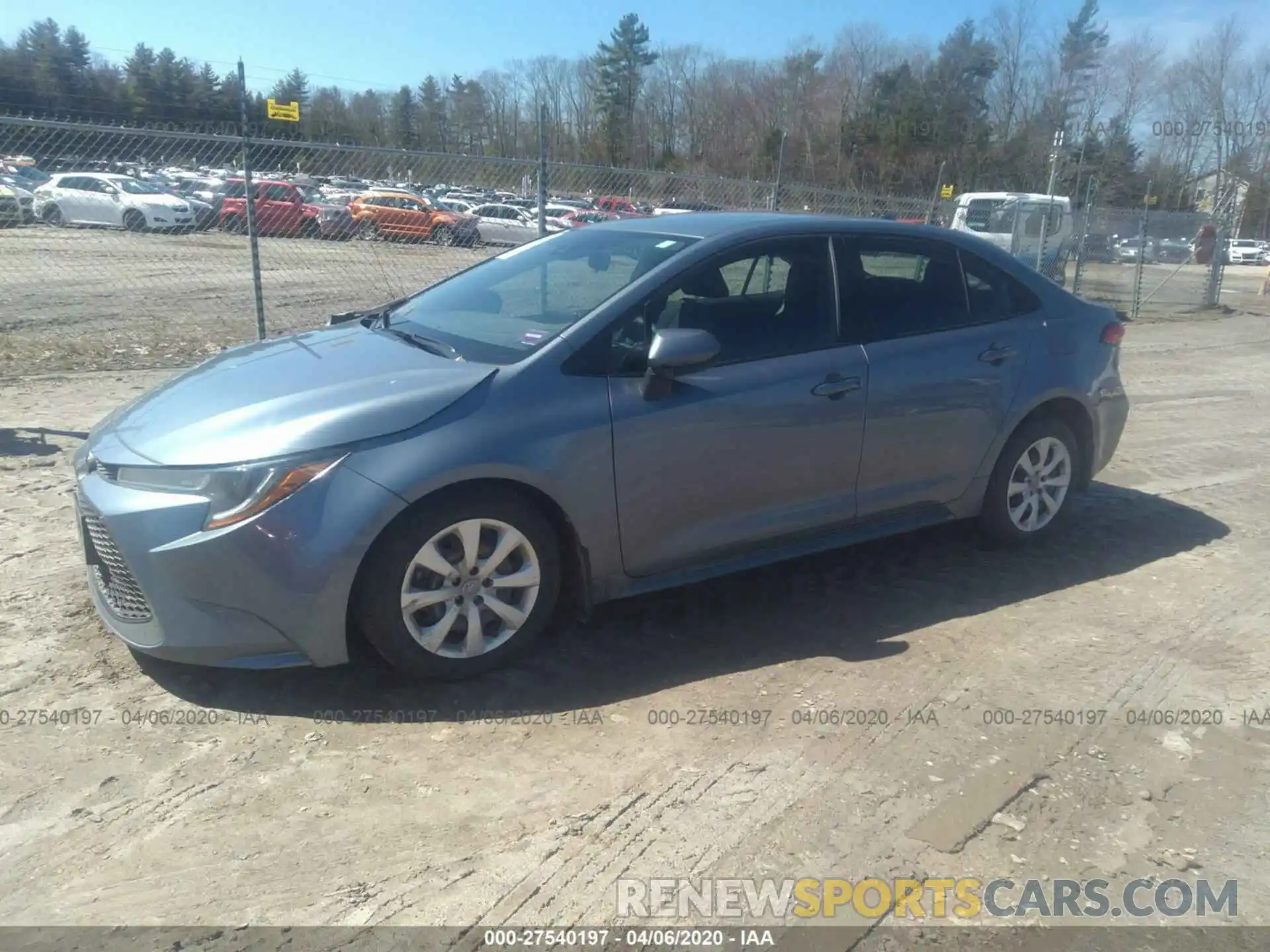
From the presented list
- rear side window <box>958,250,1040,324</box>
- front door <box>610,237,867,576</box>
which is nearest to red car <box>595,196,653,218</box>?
rear side window <box>958,250,1040,324</box>

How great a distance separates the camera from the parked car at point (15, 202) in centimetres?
1284

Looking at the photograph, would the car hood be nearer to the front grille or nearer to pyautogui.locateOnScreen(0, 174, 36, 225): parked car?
the front grille

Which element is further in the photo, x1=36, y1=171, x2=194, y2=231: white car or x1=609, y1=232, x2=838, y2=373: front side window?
x1=36, y1=171, x2=194, y2=231: white car

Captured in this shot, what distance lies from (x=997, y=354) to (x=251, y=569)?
3.46 metres

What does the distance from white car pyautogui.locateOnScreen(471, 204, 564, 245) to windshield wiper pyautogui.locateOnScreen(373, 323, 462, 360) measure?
13417 millimetres

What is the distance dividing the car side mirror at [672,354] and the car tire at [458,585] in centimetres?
65

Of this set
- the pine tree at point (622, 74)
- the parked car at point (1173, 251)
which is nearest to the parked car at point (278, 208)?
the parked car at point (1173, 251)

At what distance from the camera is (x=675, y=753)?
3.32 meters

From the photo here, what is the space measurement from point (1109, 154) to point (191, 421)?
134ft

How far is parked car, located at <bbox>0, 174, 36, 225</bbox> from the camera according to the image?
12838 mm

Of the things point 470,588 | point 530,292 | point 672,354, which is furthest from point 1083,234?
point 470,588

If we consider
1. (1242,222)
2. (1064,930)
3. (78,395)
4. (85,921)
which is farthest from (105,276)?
(1242,222)

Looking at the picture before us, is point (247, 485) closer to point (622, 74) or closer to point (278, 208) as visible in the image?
point (278, 208)

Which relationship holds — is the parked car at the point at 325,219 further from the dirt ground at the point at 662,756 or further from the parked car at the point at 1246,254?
the parked car at the point at 1246,254
